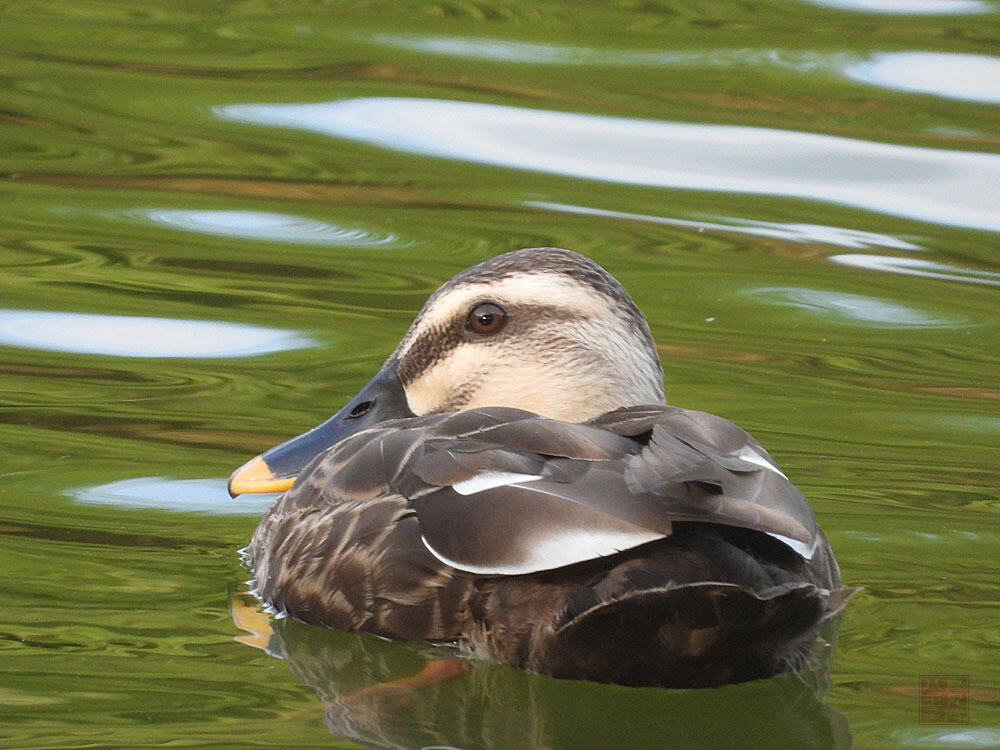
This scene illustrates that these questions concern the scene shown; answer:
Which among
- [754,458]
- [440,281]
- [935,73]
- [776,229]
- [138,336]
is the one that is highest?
[935,73]

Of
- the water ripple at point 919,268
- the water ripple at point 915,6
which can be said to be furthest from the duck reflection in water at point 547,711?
the water ripple at point 915,6

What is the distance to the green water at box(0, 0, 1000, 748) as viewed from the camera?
14.1ft

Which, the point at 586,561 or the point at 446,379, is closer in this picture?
the point at 586,561

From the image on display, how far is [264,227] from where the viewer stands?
8664 millimetres

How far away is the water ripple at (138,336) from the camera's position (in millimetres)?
7219

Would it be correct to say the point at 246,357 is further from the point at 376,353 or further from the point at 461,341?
the point at 461,341

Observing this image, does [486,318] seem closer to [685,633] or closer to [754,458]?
[754,458]

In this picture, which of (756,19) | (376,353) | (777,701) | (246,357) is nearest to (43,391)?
(246,357)

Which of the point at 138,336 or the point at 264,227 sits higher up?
the point at 264,227

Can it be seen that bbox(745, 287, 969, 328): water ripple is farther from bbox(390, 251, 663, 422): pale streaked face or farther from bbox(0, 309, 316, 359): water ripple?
bbox(390, 251, 663, 422): pale streaked face

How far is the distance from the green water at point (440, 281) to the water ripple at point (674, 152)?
23mm

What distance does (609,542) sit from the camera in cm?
383

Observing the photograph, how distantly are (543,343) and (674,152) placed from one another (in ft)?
14.5

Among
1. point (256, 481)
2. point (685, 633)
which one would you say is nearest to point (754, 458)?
point (685, 633)
